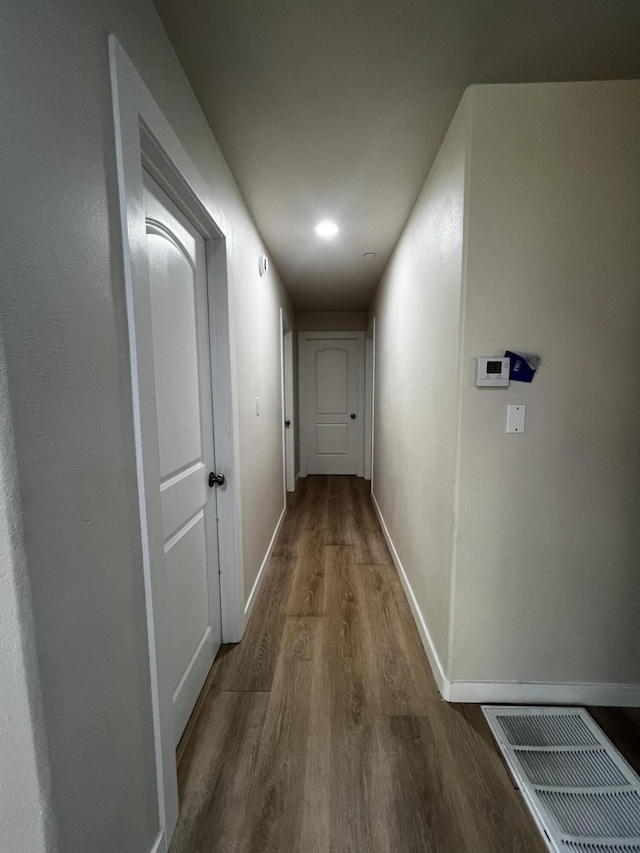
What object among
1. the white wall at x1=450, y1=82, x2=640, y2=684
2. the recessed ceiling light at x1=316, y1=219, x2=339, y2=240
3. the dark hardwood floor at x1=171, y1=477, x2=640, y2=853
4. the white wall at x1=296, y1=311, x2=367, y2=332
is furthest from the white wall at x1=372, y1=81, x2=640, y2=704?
the white wall at x1=296, y1=311, x2=367, y2=332

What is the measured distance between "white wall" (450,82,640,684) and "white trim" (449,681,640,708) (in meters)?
0.03

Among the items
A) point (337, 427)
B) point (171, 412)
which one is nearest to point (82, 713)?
point (171, 412)

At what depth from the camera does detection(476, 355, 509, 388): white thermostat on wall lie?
48.4 inches

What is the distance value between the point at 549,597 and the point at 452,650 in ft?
1.42

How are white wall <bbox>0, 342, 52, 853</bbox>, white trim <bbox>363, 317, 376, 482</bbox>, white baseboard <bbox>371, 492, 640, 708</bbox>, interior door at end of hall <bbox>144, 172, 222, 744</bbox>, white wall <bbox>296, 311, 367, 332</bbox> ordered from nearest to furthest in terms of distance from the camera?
white wall <bbox>0, 342, 52, 853</bbox>, interior door at end of hall <bbox>144, 172, 222, 744</bbox>, white baseboard <bbox>371, 492, 640, 708</bbox>, white trim <bbox>363, 317, 376, 482</bbox>, white wall <bbox>296, 311, 367, 332</bbox>

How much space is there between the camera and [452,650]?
135cm

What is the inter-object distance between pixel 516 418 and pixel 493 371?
0.20m

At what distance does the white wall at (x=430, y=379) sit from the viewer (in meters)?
1.33

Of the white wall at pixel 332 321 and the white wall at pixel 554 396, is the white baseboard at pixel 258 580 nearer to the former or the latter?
the white wall at pixel 554 396

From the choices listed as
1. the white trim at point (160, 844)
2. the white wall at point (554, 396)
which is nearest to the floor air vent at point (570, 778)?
the white wall at point (554, 396)

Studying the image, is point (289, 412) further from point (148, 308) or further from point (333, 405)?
point (148, 308)

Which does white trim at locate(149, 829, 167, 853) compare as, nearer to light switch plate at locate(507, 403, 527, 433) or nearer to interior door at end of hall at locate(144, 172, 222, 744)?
interior door at end of hall at locate(144, 172, 222, 744)

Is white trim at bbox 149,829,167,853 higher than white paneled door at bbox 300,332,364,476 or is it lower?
lower

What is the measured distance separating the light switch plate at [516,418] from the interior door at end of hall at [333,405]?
134 inches
